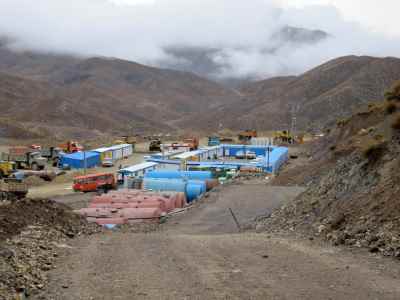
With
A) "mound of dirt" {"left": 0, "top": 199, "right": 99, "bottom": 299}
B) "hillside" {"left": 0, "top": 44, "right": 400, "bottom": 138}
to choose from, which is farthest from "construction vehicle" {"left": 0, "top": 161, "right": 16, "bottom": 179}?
"hillside" {"left": 0, "top": 44, "right": 400, "bottom": 138}

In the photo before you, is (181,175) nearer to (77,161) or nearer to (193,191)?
(193,191)

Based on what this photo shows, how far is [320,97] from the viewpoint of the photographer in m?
146

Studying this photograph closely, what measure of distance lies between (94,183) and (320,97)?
4443 inches

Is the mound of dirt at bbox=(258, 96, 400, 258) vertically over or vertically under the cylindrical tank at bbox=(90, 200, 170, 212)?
over

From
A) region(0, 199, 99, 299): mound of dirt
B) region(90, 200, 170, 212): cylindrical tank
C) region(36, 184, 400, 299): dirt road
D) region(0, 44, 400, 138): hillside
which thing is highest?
region(0, 44, 400, 138): hillside

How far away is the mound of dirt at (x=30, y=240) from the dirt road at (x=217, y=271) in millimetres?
344

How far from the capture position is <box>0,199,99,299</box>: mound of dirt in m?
8.79

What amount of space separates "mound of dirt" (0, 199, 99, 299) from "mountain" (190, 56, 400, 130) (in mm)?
110564

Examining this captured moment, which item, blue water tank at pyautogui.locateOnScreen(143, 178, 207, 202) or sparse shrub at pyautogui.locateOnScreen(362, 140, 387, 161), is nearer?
sparse shrub at pyautogui.locateOnScreen(362, 140, 387, 161)

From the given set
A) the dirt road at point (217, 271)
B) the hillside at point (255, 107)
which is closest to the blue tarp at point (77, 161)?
the dirt road at point (217, 271)

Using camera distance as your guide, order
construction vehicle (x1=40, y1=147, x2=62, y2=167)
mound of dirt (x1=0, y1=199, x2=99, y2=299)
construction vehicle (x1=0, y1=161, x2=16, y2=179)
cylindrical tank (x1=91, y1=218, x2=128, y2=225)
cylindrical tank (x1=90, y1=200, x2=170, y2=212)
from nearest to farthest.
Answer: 1. mound of dirt (x1=0, y1=199, x2=99, y2=299)
2. cylindrical tank (x1=91, y1=218, x2=128, y2=225)
3. cylindrical tank (x1=90, y1=200, x2=170, y2=212)
4. construction vehicle (x1=0, y1=161, x2=16, y2=179)
5. construction vehicle (x1=40, y1=147, x2=62, y2=167)

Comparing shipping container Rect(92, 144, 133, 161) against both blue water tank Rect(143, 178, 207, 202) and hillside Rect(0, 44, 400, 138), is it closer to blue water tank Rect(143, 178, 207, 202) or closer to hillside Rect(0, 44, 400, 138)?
blue water tank Rect(143, 178, 207, 202)

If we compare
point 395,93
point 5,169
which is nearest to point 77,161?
point 5,169

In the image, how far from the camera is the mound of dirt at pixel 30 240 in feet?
28.8
